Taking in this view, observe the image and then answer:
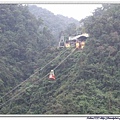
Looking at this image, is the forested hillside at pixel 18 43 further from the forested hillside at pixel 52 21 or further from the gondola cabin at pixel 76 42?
the forested hillside at pixel 52 21

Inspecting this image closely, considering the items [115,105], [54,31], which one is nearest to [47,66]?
[115,105]

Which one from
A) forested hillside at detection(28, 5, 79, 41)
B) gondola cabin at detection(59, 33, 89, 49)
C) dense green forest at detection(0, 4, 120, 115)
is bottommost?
dense green forest at detection(0, 4, 120, 115)

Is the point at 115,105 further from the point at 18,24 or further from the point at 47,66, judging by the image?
the point at 18,24

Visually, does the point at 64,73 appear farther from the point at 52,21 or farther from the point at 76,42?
the point at 52,21

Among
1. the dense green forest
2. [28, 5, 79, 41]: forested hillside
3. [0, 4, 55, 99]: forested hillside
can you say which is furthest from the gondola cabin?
[28, 5, 79, 41]: forested hillside

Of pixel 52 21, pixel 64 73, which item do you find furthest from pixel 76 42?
pixel 52 21

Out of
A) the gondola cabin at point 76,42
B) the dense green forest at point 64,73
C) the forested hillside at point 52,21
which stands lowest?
the dense green forest at point 64,73

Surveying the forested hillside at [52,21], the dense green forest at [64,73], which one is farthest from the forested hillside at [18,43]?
the forested hillside at [52,21]

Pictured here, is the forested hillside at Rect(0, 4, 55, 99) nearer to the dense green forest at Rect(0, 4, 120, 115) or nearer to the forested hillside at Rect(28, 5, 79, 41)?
the dense green forest at Rect(0, 4, 120, 115)

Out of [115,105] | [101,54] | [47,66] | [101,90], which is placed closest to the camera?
[115,105]
